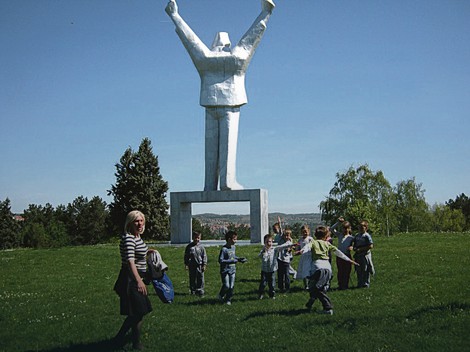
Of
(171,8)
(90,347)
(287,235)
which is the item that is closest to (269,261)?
(287,235)

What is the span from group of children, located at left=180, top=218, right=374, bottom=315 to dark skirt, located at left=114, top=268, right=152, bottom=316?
3015 mm

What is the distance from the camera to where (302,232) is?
32.2ft

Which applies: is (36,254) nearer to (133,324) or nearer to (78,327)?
(78,327)

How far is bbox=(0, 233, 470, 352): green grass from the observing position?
6.42m

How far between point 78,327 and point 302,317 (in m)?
3.31

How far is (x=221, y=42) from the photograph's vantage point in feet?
66.4

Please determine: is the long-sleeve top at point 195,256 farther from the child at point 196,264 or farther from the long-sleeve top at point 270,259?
the long-sleeve top at point 270,259

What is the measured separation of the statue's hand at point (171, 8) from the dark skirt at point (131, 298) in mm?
15914

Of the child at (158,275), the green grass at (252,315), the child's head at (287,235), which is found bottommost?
the green grass at (252,315)

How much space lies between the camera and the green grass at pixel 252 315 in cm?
642

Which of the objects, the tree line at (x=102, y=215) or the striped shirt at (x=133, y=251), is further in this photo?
the tree line at (x=102, y=215)

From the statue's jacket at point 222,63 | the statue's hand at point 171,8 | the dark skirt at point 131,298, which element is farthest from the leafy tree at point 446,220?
the dark skirt at point 131,298

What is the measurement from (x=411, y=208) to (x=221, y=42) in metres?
36.7

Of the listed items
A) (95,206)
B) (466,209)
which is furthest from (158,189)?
(466,209)
